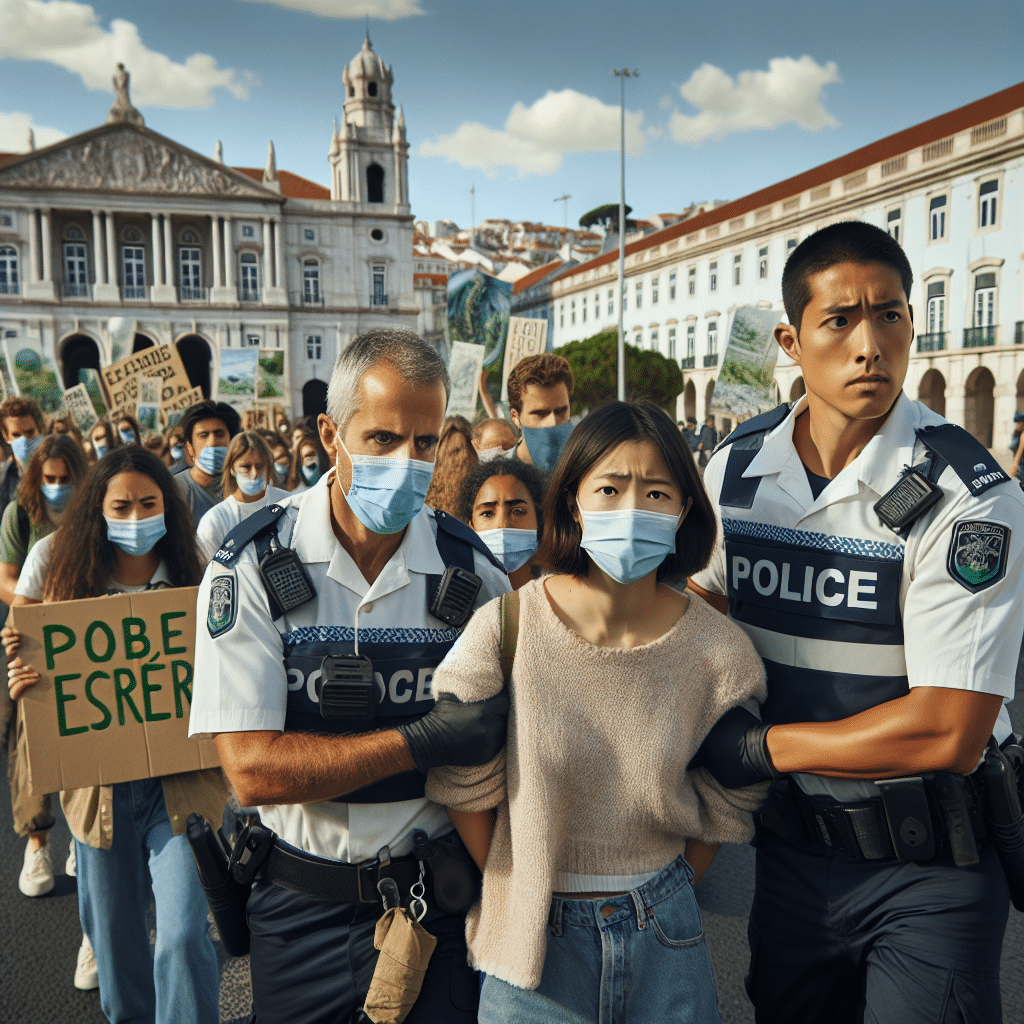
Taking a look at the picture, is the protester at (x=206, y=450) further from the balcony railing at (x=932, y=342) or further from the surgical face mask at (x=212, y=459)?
the balcony railing at (x=932, y=342)

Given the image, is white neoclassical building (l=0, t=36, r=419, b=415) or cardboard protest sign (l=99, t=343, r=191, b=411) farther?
white neoclassical building (l=0, t=36, r=419, b=415)

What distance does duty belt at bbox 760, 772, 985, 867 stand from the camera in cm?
199

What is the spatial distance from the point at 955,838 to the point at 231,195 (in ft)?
200

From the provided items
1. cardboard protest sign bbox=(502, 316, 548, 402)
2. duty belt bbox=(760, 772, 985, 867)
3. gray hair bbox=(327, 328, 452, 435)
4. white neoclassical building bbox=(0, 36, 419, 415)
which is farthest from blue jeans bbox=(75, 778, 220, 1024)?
white neoclassical building bbox=(0, 36, 419, 415)

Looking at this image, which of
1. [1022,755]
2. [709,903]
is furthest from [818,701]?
[709,903]

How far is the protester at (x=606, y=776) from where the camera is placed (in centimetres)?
181

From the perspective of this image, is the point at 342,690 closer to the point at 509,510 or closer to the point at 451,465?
the point at 509,510

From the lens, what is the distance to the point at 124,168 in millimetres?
54938

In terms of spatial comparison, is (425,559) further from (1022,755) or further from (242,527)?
(1022,755)

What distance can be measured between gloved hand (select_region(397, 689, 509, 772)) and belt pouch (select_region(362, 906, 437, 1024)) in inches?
15.1

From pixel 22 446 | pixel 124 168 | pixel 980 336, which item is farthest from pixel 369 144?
pixel 22 446

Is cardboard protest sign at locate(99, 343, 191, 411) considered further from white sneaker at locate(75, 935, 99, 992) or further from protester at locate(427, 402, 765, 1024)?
protester at locate(427, 402, 765, 1024)

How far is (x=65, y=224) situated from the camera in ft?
183

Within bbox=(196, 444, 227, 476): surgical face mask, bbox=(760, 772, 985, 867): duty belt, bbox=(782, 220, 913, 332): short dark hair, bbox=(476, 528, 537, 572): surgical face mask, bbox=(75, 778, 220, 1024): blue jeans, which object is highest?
bbox=(782, 220, 913, 332): short dark hair
